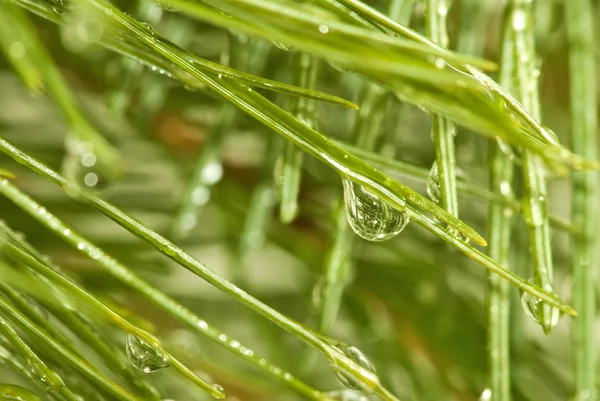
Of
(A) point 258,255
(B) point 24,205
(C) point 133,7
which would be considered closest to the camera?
(B) point 24,205

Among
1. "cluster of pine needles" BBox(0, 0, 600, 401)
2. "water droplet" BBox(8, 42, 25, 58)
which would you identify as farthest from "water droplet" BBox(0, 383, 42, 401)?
"water droplet" BBox(8, 42, 25, 58)

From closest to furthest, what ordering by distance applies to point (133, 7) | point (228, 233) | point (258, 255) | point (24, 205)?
1. point (24, 205)
2. point (133, 7)
3. point (228, 233)
4. point (258, 255)

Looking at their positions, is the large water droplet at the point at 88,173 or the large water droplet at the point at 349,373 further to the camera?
the large water droplet at the point at 88,173

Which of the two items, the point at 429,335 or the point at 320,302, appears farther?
the point at 429,335

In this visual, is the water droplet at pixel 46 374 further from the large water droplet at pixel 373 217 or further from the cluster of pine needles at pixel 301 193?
the large water droplet at pixel 373 217

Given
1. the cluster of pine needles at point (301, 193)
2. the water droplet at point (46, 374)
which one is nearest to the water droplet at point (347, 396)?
the cluster of pine needles at point (301, 193)

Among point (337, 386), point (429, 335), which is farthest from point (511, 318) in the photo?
point (337, 386)

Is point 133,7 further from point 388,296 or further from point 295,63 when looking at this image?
point 388,296

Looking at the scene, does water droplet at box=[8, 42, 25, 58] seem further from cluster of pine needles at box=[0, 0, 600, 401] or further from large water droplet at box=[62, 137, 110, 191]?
large water droplet at box=[62, 137, 110, 191]

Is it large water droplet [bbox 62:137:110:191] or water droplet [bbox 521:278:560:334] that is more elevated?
large water droplet [bbox 62:137:110:191]
